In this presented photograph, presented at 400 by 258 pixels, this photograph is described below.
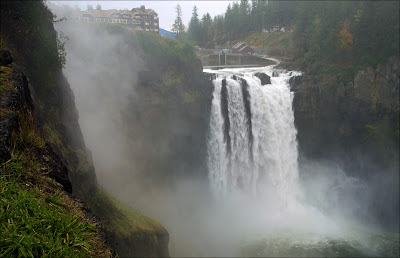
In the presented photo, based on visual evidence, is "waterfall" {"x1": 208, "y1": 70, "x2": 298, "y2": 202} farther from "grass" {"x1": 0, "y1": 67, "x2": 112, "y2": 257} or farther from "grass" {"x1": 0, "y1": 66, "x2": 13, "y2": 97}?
"grass" {"x1": 0, "y1": 67, "x2": 112, "y2": 257}

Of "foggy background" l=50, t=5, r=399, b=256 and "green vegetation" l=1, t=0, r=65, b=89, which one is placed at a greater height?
"green vegetation" l=1, t=0, r=65, b=89

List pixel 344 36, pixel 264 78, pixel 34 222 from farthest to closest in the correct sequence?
pixel 344 36 < pixel 264 78 < pixel 34 222

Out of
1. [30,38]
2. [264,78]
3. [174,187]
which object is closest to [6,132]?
[30,38]

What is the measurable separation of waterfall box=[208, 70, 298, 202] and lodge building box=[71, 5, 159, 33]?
21.0 meters

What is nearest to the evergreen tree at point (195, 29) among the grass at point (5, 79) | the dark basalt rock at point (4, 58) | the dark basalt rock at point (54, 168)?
the dark basalt rock at point (4, 58)

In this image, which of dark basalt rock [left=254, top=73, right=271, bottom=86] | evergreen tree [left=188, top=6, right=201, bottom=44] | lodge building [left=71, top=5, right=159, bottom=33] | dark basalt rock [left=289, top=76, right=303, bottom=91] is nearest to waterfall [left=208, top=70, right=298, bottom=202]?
dark basalt rock [left=254, top=73, right=271, bottom=86]

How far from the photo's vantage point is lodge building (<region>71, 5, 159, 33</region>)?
1603 inches

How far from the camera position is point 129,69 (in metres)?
23.1

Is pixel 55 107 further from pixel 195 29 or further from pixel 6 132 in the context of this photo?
pixel 195 29

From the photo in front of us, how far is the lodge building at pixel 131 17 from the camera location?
134 feet

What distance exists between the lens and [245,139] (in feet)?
83.3

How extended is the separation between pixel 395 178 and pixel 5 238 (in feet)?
103

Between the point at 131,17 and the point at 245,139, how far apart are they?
29.2m

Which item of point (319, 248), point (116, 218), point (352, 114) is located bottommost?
point (319, 248)
